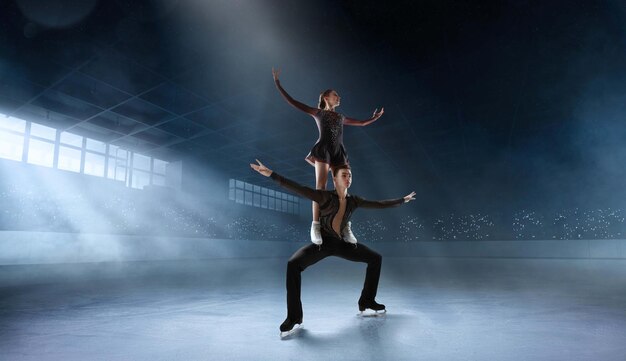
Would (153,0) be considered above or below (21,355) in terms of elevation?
above

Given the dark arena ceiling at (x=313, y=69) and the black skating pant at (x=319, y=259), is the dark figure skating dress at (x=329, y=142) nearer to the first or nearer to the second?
the black skating pant at (x=319, y=259)

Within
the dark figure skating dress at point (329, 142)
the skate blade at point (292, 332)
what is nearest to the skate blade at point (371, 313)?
the skate blade at point (292, 332)

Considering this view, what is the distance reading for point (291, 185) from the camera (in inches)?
101

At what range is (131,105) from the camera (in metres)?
9.25

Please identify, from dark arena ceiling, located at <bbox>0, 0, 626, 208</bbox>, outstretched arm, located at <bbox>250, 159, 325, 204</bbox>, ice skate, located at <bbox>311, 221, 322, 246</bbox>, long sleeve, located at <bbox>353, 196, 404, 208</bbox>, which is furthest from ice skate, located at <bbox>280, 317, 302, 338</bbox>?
dark arena ceiling, located at <bbox>0, 0, 626, 208</bbox>

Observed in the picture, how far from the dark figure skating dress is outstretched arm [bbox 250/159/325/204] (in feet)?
1.88

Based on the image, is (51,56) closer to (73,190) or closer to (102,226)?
(73,190)

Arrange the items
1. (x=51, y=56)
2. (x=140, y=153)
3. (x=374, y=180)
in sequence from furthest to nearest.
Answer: (x=374, y=180) → (x=140, y=153) → (x=51, y=56)

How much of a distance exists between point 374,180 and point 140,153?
10.7 metres

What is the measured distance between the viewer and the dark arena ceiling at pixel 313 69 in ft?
18.1

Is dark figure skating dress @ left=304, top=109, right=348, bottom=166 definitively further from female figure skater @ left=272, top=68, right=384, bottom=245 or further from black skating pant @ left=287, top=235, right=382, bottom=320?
black skating pant @ left=287, top=235, right=382, bottom=320

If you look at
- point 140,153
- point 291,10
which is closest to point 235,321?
point 291,10

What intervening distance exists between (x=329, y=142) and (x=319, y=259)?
3.67 ft

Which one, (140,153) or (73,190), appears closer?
(73,190)
